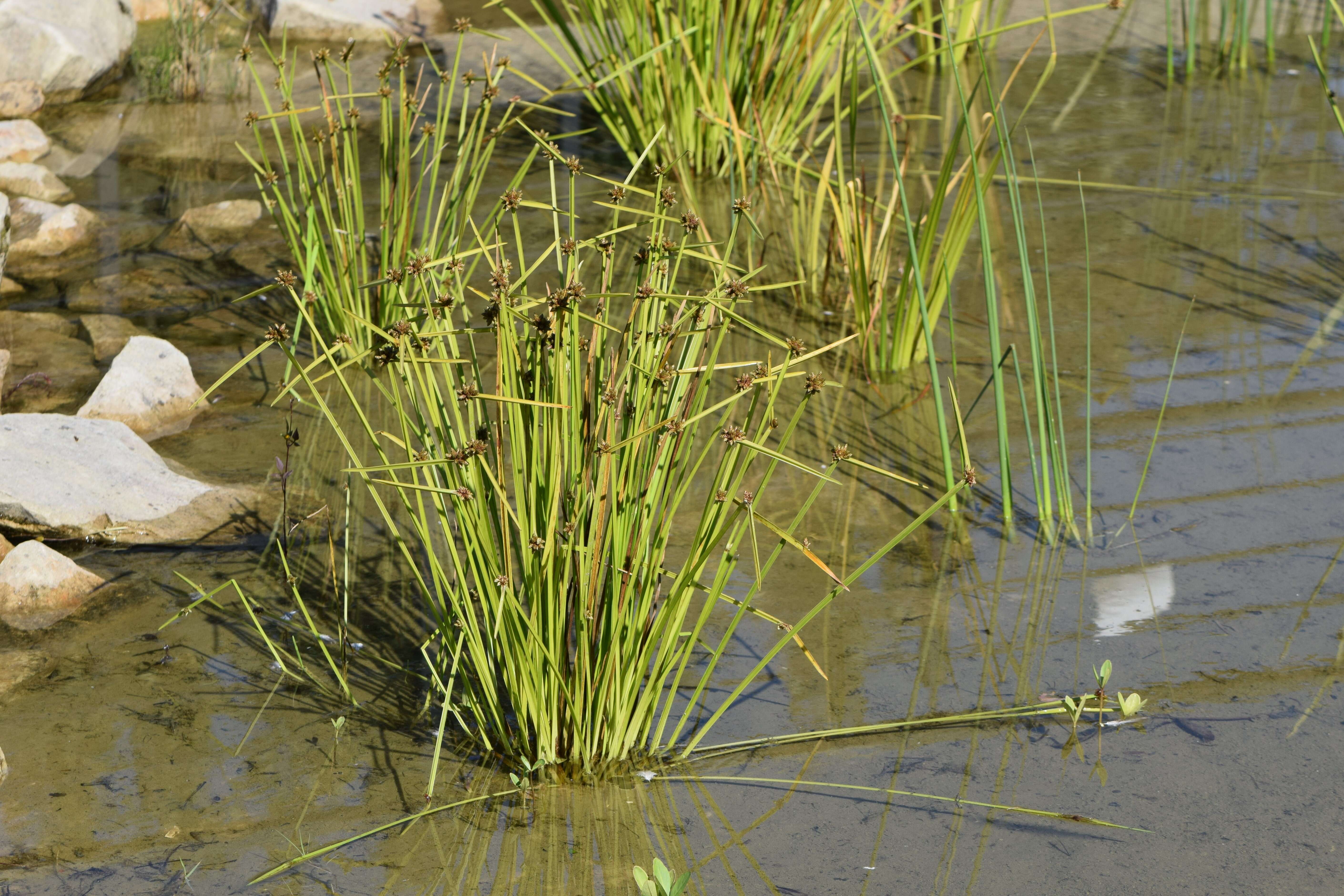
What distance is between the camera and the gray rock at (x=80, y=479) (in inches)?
86.1

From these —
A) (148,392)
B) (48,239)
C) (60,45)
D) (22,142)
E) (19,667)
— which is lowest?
(19,667)

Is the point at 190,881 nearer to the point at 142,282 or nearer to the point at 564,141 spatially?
the point at 142,282

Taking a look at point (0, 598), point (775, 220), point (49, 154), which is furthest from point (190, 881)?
point (49, 154)

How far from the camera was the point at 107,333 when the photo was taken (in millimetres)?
2879

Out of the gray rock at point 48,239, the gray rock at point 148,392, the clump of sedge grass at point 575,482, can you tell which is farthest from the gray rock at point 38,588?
the gray rock at point 48,239

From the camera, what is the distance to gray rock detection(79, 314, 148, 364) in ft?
9.25

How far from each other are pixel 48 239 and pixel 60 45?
52.6 inches

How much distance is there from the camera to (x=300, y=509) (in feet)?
7.49

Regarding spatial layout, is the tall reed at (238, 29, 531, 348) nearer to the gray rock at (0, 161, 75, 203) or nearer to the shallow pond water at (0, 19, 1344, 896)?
the shallow pond water at (0, 19, 1344, 896)

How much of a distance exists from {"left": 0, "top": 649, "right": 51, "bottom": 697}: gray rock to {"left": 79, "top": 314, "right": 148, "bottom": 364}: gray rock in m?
1.06

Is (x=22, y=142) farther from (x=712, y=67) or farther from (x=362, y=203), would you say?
(x=712, y=67)

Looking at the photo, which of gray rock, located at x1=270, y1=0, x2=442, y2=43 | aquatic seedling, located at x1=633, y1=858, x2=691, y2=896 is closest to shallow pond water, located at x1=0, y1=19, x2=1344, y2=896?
aquatic seedling, located at x1=633, y1=858, x2=691, y2=896

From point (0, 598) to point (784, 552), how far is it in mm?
1275

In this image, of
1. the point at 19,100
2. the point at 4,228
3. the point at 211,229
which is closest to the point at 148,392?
the point at 4,228
